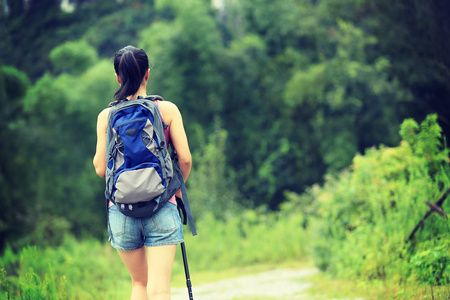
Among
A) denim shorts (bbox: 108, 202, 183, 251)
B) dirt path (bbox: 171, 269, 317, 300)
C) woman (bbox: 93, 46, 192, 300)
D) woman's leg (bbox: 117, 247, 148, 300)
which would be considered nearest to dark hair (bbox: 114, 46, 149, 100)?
woman (bbox: 93, 46, 192, 300)

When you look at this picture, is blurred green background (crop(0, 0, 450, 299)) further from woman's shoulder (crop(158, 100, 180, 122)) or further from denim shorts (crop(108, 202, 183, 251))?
denim shorts (crop(108, 202, 183, 251))

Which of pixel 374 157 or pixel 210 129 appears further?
pixel 210 129

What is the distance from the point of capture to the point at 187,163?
294 centimetres

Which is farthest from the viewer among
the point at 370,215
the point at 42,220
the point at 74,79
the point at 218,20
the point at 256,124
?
the point at 218,20

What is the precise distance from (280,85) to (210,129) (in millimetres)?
3723

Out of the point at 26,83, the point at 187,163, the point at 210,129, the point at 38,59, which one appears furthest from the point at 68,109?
the point at 187,163

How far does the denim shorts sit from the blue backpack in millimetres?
52

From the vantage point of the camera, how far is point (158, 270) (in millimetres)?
2729

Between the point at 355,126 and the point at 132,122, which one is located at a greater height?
the point at 355,126

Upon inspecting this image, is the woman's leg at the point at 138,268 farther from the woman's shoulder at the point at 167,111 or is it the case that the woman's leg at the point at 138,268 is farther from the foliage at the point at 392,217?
the foliage at the point at 392,217

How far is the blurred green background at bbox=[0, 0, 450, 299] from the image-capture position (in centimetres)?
1196

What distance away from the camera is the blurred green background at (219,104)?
11961 millimetres

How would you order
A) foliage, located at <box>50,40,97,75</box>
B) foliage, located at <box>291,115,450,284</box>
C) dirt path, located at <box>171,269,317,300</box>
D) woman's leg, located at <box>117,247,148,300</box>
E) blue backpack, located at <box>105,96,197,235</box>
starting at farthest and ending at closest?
foliage, located at <box>50,40,97,75</box>
dirt path, located at <box>171,269,317,300</box>
foliage, located at <box>291,115,450,284</box>
woman's leg, located at <box>117,247,148,300</box>
blue backpack, located at <box>105,96,197,235</box>

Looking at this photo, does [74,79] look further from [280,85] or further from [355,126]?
[355,126]
